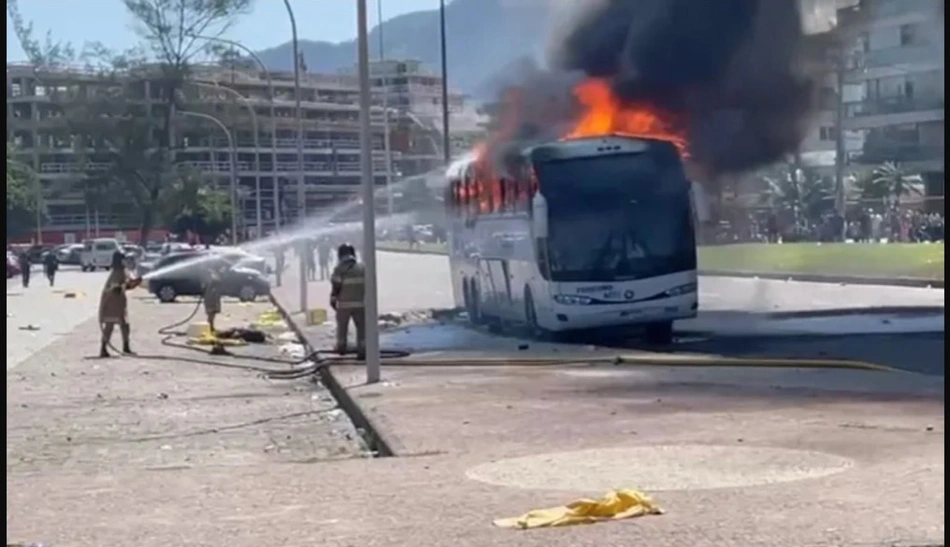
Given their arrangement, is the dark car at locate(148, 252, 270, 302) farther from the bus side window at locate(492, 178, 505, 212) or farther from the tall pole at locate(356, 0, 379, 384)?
the tall pole at locate(356, 0, 379, 384)

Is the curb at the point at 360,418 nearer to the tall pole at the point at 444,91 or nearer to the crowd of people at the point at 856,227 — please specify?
the tall pole at the point at 444,91

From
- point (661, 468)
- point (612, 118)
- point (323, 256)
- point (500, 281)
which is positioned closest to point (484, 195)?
point (500, 281)

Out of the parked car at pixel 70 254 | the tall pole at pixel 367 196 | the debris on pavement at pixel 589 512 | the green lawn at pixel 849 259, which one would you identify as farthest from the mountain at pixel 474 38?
the parked car at pixel 70 254

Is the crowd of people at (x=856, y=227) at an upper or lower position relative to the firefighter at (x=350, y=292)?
upper

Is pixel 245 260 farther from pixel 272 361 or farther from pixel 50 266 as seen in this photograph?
pixel 272 361

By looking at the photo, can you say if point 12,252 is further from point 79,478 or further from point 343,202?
point 79,478

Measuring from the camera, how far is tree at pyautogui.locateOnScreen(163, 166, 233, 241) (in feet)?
195

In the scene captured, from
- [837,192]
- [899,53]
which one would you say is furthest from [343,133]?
[899,53]

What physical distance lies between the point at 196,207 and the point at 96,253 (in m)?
7.67

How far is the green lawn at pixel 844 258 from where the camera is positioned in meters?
40.4

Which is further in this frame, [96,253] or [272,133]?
[96,253]

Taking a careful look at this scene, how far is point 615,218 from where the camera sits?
87.8 ft

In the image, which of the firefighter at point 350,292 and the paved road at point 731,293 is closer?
the firefighter at point 350,292

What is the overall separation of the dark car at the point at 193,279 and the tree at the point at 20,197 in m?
4.71
